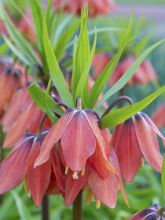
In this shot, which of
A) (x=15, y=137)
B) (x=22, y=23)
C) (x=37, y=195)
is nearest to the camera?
(x=37, y=195)

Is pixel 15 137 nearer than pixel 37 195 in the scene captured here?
No

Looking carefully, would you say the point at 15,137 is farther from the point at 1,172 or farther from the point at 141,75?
the point at 141,75

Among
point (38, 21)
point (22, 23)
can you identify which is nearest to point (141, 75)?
point (22, 23)

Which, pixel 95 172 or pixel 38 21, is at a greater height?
pixel 38 21

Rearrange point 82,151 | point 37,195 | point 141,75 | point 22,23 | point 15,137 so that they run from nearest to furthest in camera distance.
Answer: point 82,151
point 37,195
point 15,137
point 141,75
point 22,23

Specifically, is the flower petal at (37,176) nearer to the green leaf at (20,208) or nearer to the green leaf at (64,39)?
the green leaf at (64,39)

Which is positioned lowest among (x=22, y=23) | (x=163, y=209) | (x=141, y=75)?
(x=141, y=75)

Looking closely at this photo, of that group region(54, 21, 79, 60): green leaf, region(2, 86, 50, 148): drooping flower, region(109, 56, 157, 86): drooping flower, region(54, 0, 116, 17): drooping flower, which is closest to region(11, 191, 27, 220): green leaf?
region(2, 86, 50, 148): drooping flower
